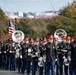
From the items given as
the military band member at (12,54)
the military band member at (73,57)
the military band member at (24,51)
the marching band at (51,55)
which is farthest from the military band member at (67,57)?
the military band member at (12,54)

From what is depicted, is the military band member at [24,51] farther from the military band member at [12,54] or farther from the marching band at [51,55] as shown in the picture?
the military band member at [12,54]

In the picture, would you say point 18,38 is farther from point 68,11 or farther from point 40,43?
point 68,11

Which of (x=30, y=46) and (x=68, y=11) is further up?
(x=68, y=11)

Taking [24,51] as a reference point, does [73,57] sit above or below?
below

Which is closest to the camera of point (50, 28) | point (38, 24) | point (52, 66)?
point (52, 66)

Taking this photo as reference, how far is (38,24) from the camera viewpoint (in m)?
126

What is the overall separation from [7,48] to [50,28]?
143 ft

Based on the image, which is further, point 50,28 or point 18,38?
point 50,28

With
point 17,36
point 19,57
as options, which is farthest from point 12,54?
point 17,36

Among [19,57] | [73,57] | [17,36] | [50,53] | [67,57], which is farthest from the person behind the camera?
[17,36]

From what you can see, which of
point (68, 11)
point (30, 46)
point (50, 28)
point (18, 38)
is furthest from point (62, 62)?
point (68, 11)

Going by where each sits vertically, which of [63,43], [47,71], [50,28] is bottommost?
[47,71]

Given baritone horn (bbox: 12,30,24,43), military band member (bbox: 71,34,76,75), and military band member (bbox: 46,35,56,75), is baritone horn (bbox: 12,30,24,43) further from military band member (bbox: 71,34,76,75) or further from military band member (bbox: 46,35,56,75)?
military band member (bbox: 71,34,76,75)

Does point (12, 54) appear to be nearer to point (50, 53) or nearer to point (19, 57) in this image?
point (19, 57)
